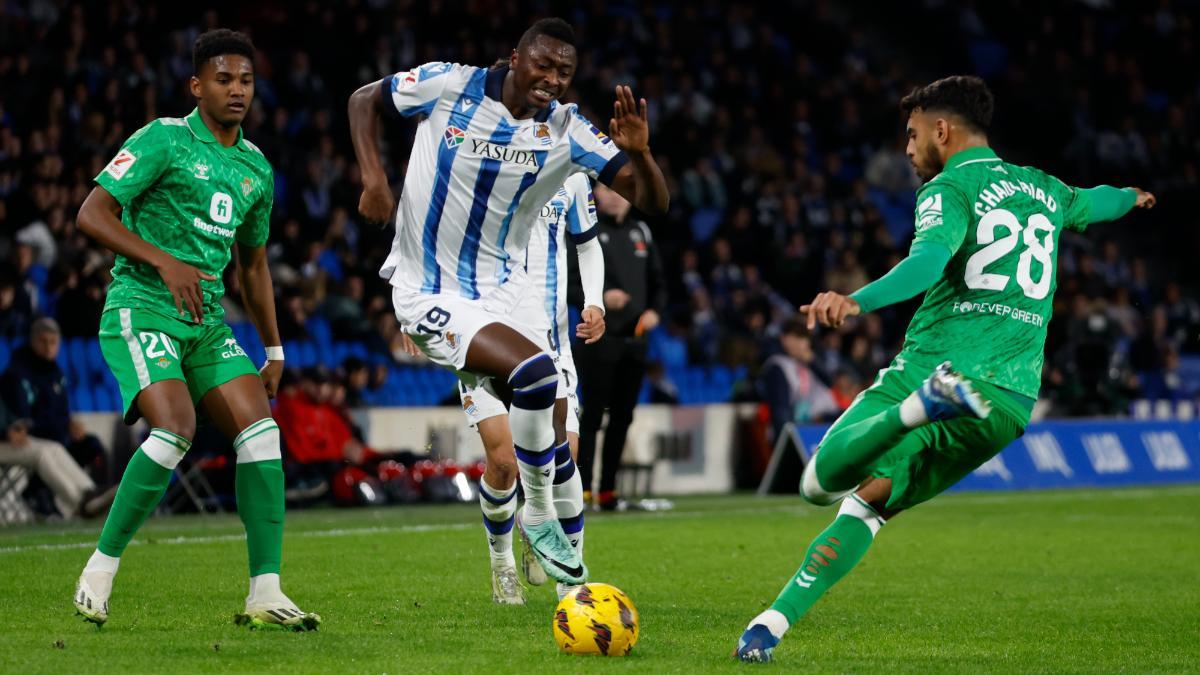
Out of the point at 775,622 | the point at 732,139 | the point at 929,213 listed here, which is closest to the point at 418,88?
the point at 929,213

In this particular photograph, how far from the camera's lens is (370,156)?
284 inches

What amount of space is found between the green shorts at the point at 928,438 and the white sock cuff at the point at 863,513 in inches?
2.8

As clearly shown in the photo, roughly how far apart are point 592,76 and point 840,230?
4.17 metres

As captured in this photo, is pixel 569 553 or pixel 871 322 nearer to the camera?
pixel 569 553

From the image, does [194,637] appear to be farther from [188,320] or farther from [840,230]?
[840,230]

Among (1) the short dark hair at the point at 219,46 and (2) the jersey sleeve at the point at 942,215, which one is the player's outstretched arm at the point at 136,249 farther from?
(2) the jersey sleeve at the point at 942,215

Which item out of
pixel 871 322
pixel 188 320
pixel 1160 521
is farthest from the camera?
pixel 871 322

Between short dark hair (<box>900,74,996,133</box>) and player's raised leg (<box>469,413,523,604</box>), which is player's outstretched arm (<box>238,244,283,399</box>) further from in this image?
short dark hair (<box>900,74,996,133</box>)

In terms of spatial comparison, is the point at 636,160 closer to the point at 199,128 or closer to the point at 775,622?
the point at 199,128

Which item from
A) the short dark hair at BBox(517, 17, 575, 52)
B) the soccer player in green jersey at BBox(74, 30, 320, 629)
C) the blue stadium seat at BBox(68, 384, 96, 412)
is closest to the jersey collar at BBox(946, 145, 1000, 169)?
the short dark hair at BBox(517, 17, 575, 52)

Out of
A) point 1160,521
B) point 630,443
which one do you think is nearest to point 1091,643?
point 1160,521

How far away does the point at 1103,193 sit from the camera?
263 inches

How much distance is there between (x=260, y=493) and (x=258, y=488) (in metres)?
0.02

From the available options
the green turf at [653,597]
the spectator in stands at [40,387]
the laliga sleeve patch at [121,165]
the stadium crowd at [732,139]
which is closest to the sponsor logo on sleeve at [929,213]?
the green turf at [653,597]
